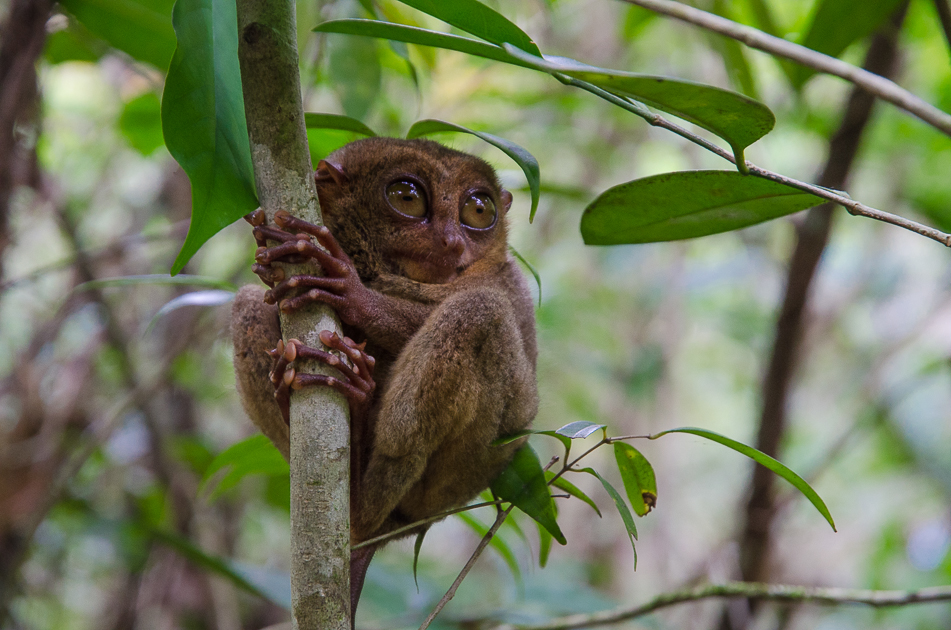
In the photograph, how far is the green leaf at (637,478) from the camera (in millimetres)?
1867

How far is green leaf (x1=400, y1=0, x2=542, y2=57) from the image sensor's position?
64.0 inches

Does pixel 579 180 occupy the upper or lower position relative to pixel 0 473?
upper

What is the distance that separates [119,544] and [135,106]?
106 inches

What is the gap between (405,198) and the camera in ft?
8.35

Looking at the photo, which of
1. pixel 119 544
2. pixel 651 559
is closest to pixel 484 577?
pixel 651 559

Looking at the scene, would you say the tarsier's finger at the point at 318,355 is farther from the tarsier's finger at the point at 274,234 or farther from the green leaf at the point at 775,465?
the green leaf at the point at 775,465

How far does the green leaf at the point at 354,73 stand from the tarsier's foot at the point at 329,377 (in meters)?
1.31

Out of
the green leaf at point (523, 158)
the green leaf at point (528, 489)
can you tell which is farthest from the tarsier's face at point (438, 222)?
the green leaf at point (528, 489)

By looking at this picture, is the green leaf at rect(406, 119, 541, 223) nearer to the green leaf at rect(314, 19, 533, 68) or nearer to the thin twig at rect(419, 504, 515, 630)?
the green leaf at rect(314, 19, 533, 68)

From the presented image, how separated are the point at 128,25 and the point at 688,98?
219 centimetres

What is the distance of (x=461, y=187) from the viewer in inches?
105

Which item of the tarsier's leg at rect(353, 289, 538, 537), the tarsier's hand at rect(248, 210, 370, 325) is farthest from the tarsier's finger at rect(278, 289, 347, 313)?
the tarsier's leg at rect(353, 289, 538, 537)

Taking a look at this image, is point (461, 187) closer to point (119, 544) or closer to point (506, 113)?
point (119, 544)

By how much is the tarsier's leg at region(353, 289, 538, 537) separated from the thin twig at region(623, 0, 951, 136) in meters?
0.91
